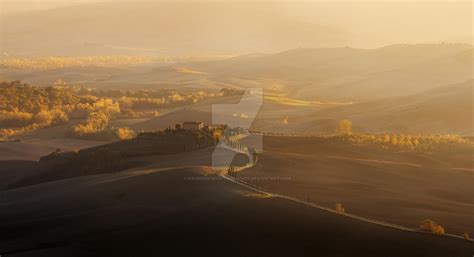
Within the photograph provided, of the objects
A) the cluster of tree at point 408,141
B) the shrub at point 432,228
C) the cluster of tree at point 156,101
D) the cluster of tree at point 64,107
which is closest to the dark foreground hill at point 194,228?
the shrub at point 432,228

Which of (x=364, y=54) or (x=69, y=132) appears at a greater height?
(x=364, y=54)

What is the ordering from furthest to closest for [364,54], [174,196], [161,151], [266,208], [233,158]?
[364,54]
[161,151]
[233,158]
[174,196]
[266,208]

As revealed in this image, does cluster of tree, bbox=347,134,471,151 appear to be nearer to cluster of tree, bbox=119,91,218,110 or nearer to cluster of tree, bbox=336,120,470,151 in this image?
cluster of tree, bbox=336,120,470,151

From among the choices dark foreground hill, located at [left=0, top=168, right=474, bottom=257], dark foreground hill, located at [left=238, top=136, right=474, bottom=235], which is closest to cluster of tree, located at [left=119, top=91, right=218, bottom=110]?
dark foreground hill, located at [left=238, top=136, right=474, bottom=235]

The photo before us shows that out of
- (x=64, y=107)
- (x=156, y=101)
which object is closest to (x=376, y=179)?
(x=64, y=107)

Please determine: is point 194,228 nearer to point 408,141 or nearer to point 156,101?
point 408,141

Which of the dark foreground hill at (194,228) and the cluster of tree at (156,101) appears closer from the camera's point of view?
the dark foreground hill at (194,228)

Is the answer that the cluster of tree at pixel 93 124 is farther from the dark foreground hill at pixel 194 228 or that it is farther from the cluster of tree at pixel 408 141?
the dark foreground hill at pixel 194 228

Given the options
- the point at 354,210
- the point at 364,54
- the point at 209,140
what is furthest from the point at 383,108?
the point at 364,54

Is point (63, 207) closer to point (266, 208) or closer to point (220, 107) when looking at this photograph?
point (266, 208)
